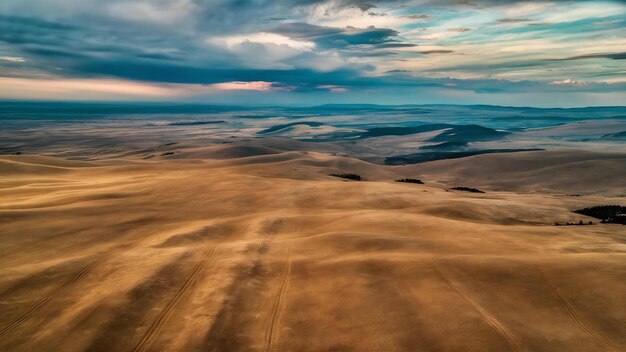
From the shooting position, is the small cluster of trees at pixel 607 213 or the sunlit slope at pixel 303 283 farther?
the small cluster of trees at pixel 607 213

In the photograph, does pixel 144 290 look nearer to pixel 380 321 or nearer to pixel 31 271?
pixel 31 271

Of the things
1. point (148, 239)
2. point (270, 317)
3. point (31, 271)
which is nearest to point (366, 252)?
point (270, 317)

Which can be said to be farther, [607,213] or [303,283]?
[607,213]

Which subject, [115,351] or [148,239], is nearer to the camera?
[115,351]

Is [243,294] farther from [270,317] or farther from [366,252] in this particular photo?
[366,252]

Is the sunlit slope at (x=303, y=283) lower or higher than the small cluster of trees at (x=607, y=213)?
higher

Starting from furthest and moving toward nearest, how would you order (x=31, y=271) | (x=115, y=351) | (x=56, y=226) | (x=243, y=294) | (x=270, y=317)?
(x=56, y=226)
(x=31, y=271)
(x=243, y=294)
(x=270, y=317)
(x=115, y=351)

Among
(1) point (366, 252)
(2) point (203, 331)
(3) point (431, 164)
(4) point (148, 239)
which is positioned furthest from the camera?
(3) point (431, 164)

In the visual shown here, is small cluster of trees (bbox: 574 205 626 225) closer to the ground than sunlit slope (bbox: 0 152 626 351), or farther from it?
closer to the ground

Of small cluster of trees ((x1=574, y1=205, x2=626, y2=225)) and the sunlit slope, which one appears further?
small cluster of trees ((x1=574, y1=205, x2=626, y2=225))

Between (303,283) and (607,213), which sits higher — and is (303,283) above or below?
above
